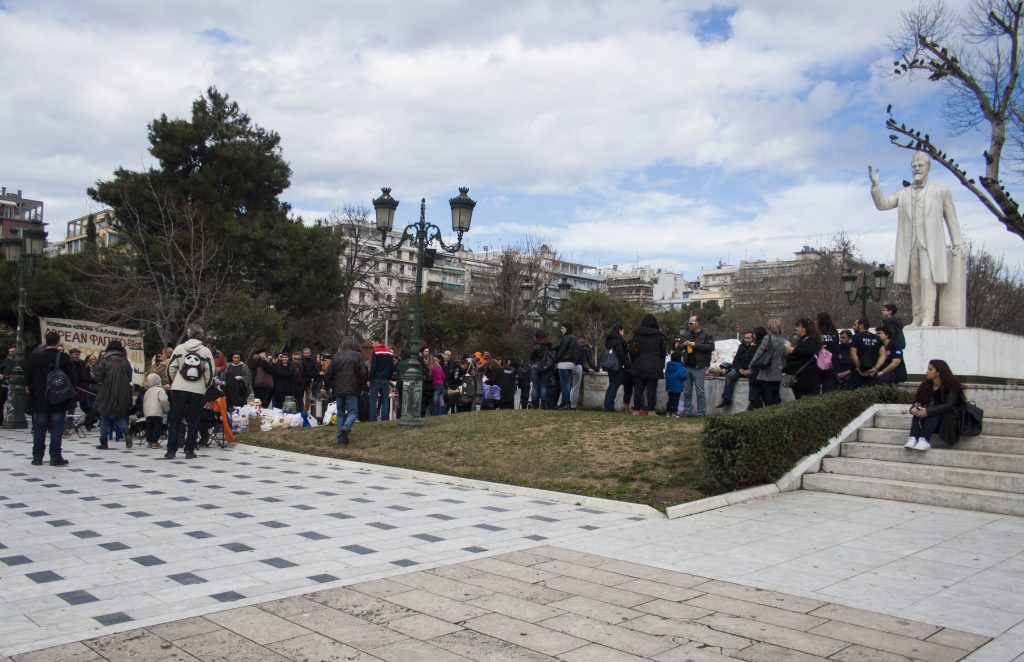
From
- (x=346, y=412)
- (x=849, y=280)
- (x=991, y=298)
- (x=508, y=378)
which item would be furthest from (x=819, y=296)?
(x=346, y=412)

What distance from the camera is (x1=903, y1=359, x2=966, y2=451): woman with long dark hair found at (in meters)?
8.85

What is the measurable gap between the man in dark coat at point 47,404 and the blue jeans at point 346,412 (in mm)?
3892

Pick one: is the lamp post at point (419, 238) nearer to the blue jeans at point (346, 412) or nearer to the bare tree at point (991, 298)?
the blue jeans at point (346, 412)

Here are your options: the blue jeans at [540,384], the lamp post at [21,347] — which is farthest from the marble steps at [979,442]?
the lamp post at [21,347]

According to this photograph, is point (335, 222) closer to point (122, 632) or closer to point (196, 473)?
point (196, 473)

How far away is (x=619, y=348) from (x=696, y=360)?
1428 mm

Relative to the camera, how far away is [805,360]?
11781mm

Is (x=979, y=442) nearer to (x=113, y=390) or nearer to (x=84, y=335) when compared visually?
(x=113, y=390)

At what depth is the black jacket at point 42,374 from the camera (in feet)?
35.6

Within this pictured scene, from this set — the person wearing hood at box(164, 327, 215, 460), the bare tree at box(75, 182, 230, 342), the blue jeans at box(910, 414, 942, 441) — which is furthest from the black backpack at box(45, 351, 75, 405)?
the bare tree at box(75, 182, 230, 342)

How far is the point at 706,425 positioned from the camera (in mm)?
8484

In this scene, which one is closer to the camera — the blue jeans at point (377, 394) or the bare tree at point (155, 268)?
the blue jeans at point (377, 394)

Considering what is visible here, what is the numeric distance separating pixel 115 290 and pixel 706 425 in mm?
25210

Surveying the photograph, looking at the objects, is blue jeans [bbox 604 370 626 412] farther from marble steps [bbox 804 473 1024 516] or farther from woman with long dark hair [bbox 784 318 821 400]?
marble steps [bbox 804 473 1024 516]
